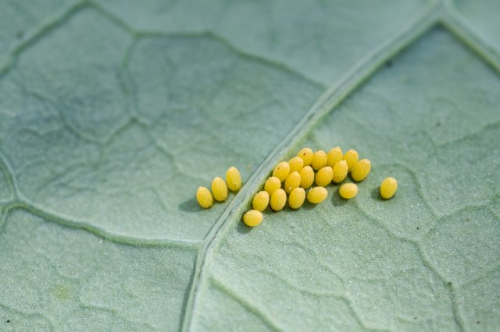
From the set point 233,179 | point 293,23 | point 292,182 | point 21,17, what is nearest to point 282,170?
point 292,182

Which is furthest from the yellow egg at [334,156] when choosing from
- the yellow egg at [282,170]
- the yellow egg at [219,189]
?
the yellow egg at [219,189]

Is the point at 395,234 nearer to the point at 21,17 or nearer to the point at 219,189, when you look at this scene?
the point at 219,189

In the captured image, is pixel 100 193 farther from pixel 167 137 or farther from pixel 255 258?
pixel 255 258

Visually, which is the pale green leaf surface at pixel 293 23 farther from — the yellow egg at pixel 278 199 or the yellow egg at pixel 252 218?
the yellow egg at pixel 252 218

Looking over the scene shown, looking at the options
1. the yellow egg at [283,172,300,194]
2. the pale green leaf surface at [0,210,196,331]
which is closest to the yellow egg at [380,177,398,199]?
the yellow egg at [283,172,300,194]

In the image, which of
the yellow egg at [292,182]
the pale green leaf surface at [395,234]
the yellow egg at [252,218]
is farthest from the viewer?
the yellow egg at [292,182]
